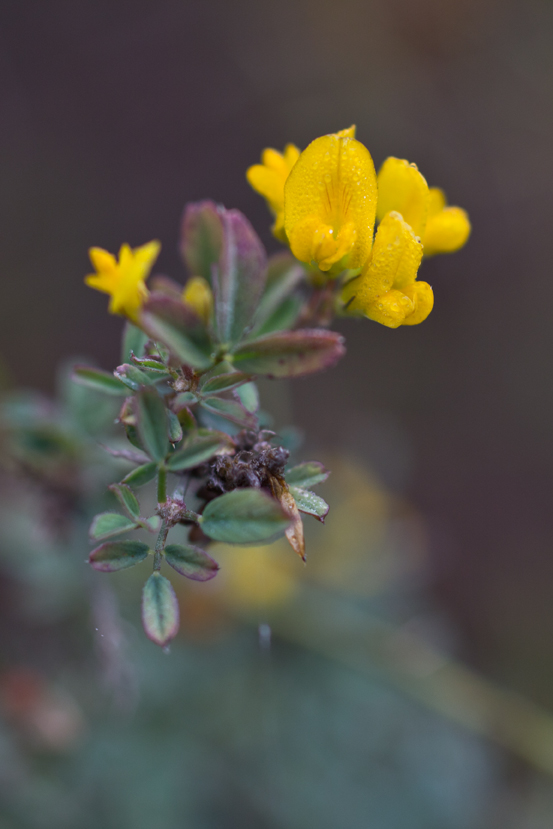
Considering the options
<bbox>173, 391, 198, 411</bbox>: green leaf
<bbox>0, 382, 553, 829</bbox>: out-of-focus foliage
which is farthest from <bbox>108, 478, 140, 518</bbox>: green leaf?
<bbox>0, 382, 553, 829</bbox>: out-of-focus foliage

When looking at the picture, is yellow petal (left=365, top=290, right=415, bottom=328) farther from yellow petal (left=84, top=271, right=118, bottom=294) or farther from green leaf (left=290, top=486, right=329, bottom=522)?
yellow petal (left=84, top=271, right=118, bottom=294)

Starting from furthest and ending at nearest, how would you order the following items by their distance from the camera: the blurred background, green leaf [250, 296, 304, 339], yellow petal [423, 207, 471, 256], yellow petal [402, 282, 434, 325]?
the blurred background → green leaf [250, 296, 304, 339] → yellow petal [423, 207, 471, 256] → yellow petal [402, 282, 434, 325]

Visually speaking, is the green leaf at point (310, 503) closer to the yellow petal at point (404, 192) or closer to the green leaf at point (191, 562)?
the green leaf at point (191, 562)

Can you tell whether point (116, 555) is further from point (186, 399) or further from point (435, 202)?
point (435, 202)

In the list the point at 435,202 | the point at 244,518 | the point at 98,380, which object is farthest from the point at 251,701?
the point at 435,202

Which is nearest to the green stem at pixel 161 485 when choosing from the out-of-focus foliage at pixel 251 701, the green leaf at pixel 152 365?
the green leaf at pixel 152 365

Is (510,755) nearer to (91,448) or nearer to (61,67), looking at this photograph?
(91,448)

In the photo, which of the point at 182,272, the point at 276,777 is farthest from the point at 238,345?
the point at 182,272
